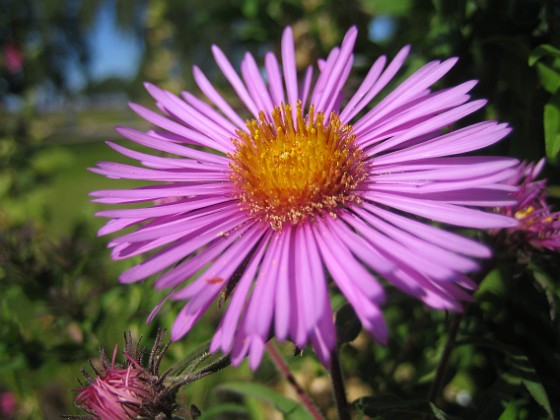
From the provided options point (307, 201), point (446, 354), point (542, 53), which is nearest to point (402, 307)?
point (446, 354)

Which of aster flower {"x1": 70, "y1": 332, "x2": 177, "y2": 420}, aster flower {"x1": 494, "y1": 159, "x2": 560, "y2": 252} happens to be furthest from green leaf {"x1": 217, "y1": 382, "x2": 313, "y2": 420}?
aster flower {"x1": 494, "y1": 159, "x2": 560, "y2": 252}

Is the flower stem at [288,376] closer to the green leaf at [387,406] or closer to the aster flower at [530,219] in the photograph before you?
the green leaf at [387,406]

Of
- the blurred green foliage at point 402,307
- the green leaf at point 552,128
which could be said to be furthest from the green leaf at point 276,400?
the green leaf at point 552,128

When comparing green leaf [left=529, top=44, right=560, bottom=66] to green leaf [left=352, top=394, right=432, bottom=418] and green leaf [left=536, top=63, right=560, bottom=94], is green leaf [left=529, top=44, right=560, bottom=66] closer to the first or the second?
green leaf [left=536, top=63, right=560, bottom=94]

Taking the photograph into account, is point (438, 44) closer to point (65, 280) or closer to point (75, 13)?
point (65, 280)

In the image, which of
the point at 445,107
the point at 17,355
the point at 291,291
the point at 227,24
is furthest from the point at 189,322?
the point at 227,24

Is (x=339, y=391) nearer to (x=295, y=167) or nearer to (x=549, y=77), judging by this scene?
(x=295, y=167)
